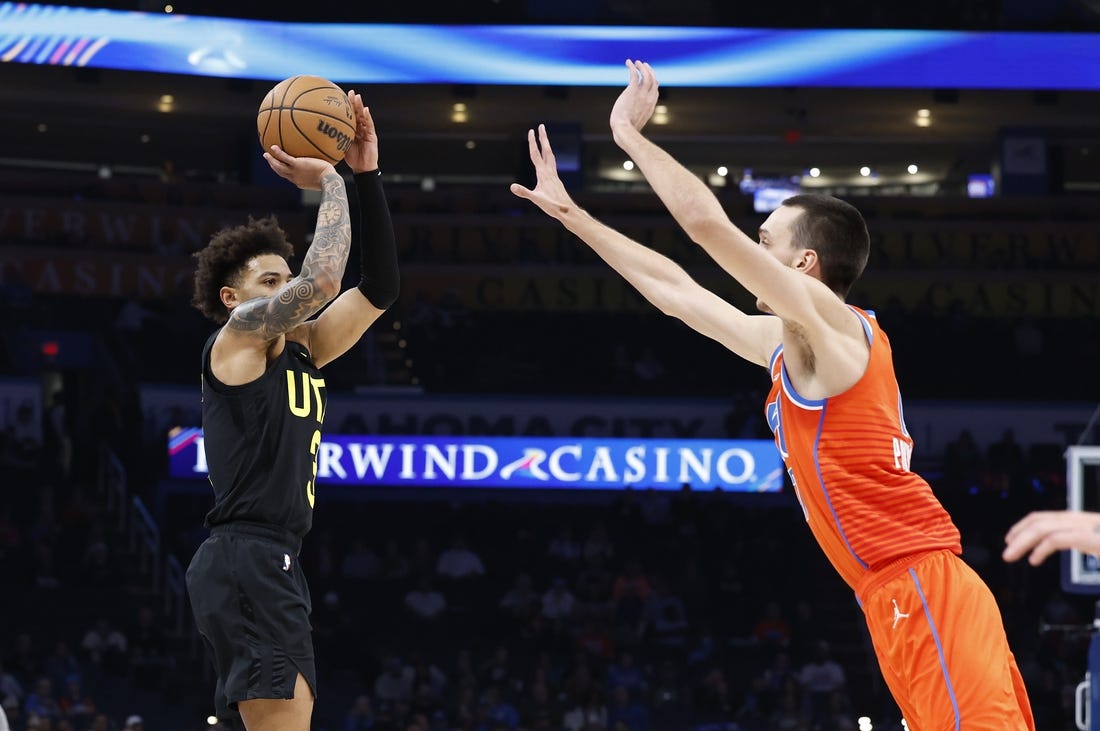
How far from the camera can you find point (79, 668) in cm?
1616

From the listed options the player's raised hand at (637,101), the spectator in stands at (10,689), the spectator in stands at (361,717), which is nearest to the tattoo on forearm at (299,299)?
the player's raised hand at (637,101)

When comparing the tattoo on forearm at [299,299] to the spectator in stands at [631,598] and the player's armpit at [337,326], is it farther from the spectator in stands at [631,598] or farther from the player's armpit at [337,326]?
the spectator in stands at [631,598]

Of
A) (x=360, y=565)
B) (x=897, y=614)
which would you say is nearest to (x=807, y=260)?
(x=897, y=614)

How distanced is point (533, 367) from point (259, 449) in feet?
57.6

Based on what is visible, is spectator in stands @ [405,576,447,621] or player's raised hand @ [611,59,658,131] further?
spectator in stands @ [405,576,447,621]

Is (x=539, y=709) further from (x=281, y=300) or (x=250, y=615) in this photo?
(x=281, y=300)

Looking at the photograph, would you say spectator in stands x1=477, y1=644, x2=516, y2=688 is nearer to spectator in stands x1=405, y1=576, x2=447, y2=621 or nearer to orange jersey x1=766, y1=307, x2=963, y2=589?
spectator in stands x1=405, y1=576, x2=447, y2=621

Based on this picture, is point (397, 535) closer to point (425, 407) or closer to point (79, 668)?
point (425, 407)

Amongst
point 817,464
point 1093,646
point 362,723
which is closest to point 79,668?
point 362,723

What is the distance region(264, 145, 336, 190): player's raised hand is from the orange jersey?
71.6 inches

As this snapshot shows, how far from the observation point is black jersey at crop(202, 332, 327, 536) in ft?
14.9

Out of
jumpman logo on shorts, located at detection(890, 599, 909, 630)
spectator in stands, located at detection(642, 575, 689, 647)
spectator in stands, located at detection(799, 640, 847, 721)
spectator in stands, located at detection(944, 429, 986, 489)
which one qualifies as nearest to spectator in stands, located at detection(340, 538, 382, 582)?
spectator in stands, located at detection(642, 575, 689, 647)

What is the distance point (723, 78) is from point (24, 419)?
12438 mm

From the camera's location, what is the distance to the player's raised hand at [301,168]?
16.1ft
